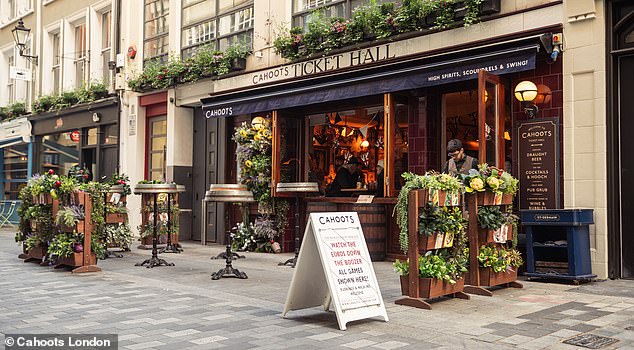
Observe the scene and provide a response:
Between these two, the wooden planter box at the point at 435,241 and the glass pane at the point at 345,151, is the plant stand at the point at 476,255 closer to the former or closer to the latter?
the wooden planter box at the point at 435,241

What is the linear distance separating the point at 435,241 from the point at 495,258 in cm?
123

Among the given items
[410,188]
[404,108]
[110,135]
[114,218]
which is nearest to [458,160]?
[404,108]

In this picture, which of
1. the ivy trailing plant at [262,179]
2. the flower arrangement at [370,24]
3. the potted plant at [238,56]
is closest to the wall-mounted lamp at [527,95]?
the flower arrangement at [370,24]

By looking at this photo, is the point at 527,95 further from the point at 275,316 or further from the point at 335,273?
the point at 275,316

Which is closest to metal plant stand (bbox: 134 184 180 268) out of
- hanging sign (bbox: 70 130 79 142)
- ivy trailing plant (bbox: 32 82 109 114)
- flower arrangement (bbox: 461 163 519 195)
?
flower arrangement (bbox: 461 163 519 195)

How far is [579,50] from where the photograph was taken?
8.79 metres

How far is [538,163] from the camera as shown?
9.02 m

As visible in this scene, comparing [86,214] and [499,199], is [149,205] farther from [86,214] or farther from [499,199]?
[499,199]

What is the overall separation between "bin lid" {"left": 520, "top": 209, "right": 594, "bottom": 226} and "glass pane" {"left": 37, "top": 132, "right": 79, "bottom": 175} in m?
16.2

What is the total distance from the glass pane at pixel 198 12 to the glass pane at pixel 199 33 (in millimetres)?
200

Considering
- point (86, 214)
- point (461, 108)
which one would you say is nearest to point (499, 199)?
point (461, 108)

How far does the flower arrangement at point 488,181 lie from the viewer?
7.40 meters

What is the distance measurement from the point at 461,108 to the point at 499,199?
3557mm

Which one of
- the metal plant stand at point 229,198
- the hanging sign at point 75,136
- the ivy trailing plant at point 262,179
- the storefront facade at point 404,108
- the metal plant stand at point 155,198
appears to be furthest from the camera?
the hanging sign at point 75,136
